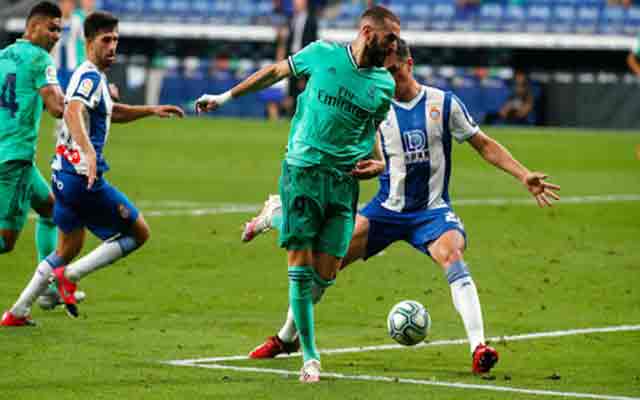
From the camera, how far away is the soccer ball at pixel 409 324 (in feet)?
29.3

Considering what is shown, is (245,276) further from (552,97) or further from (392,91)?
(552,97)

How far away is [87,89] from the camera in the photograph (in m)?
9.52

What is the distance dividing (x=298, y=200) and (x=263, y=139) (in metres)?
22.0

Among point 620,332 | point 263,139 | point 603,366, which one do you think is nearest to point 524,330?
point 620,332

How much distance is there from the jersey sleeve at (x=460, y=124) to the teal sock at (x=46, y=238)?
3355 millimetres

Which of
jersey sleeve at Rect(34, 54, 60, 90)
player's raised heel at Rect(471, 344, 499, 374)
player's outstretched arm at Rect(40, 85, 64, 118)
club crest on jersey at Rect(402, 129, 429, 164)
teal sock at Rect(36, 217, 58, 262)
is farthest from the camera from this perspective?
teal sock at Rect(36, 217, 58, 262)

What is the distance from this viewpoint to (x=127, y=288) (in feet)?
38.9

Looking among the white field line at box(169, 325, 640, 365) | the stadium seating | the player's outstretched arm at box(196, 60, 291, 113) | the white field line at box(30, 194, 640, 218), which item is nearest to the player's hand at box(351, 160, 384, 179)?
the player's outstretched arm at box(196, 60, 291, 113)

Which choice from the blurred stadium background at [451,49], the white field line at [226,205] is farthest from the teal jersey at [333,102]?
the blurred stadium background at [451,49]

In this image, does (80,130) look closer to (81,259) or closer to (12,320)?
(81,259)

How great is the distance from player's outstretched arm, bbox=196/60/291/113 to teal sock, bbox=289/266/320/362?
104 centimetres

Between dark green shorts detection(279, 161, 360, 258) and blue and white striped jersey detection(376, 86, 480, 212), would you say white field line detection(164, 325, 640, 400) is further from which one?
blue and white striped jersey detection(376, 86, 480, 212)

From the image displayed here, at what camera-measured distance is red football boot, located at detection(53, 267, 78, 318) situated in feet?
32.2

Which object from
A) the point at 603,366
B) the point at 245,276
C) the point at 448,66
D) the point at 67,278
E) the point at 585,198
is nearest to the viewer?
the point at 603,366
